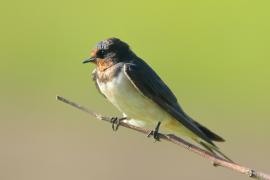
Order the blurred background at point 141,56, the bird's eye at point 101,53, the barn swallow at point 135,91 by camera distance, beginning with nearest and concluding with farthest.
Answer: the barn swallow at point 135,91 → the bird's eye at point 101,53 → the blurred background at point 141,56

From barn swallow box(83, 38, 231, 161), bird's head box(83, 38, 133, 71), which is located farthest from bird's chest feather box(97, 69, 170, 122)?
bird's head box(83, 38, 133, 71)

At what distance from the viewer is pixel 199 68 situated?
37.4 feet

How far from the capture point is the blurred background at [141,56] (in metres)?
8.37

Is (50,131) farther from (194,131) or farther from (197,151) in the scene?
(197,151)

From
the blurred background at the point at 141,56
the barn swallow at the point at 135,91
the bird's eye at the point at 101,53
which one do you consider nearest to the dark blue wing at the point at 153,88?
the barn swallow at the point at 135,91

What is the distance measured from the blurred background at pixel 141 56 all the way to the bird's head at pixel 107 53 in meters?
3.19

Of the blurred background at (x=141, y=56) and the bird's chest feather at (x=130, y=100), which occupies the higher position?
the blurred background at (x=141, y=56)

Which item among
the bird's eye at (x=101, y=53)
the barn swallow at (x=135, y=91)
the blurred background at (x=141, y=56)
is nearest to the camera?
the barn swallow at (x=135, y=91)

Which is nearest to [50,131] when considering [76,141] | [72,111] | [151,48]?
[76,141]

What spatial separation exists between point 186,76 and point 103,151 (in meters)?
2.59

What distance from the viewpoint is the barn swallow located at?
180 inches

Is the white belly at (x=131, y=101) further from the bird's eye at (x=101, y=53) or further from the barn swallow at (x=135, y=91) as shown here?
the bird's eye at (x=101, y=53)

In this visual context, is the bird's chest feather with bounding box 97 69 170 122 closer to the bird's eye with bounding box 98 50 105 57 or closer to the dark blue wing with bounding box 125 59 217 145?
the dark blue wing with bounding box 125 59 217 145

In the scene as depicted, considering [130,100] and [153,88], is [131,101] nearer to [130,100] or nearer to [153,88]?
[130,100]
